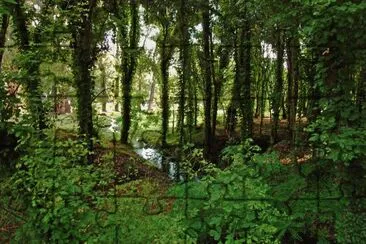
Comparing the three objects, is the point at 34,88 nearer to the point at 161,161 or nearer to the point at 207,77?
the point at 161,161

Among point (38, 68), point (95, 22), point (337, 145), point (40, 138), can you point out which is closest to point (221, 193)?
point (337, 145)

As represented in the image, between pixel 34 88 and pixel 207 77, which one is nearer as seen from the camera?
pixel 34 88

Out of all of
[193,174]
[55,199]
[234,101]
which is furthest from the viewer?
[234,101]

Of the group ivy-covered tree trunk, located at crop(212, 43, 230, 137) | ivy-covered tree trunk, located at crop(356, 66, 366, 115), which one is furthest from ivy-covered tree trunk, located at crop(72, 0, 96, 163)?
ivy-covered tree trunk, located at crop(212, 43, 230, 137)

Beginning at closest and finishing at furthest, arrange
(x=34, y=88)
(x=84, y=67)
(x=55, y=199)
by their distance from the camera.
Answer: (x=55, y=199), (x=34, y=88), (x=84, y=67)

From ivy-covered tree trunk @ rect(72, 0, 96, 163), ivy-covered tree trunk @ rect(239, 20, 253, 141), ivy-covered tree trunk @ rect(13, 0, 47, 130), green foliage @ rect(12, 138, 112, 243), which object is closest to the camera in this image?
green foliage @ rect(12, 138, 112, 243)

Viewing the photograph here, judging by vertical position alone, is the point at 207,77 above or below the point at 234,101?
above

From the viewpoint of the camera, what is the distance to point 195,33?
11.2 m

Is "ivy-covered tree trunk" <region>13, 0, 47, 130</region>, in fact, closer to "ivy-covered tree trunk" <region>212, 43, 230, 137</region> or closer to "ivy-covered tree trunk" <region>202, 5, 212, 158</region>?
"ivy-covered tree trunk" <region>202, 5, 212, 158</region>

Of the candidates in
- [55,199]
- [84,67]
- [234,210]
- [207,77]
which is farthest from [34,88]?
[207,77]

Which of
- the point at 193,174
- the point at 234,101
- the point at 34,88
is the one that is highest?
the point at 234,101

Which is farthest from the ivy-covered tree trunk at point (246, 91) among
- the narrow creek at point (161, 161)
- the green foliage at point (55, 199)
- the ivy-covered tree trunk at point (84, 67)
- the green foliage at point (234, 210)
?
the green foliage at point (55, 199)

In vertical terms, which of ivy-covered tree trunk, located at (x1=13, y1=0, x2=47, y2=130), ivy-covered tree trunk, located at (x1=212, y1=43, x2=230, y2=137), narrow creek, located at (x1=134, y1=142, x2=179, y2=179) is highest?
ivy-covered tree trunk, located at (x1=212, y1=43, x2=230, y2=137)

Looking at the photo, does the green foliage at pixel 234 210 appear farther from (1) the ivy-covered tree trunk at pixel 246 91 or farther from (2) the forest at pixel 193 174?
(1) the ivy-covered tree trunk at pixel 246 91
